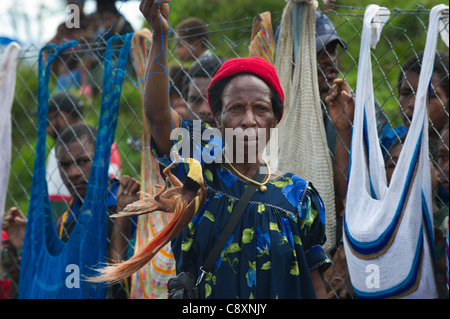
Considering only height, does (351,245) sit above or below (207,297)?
above

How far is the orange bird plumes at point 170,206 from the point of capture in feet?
6.04

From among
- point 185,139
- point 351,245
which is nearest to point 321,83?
point 351,245

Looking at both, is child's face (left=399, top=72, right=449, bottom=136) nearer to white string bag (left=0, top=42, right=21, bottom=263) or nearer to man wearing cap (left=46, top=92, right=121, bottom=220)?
man wearing cap (left=46, top=92, right=121, bottom=220)

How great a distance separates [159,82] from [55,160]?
6.63 feet

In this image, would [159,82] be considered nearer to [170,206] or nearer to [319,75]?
[170,206]

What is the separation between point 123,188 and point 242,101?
105 cm

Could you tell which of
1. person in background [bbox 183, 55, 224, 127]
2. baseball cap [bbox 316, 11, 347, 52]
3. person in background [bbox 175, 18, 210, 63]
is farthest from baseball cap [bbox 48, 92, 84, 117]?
baseball cap [bbox 316, 11, 347, 52]

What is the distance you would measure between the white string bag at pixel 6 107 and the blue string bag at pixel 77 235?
11.2 inches

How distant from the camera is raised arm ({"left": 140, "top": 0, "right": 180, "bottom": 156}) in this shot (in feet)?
5.96

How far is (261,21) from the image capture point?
2885 millimetres

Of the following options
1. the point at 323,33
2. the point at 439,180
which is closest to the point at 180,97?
the point at 323,33

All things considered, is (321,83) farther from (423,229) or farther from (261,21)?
(423,229)

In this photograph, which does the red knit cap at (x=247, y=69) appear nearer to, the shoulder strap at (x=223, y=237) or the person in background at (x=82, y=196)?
the shoulder strap at (x=223, y=237)

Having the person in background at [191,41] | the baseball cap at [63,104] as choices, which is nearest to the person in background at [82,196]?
the baseball cap at [63,104]
